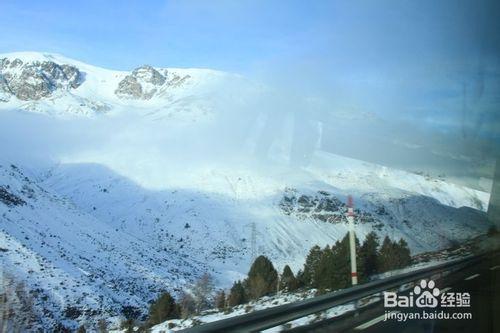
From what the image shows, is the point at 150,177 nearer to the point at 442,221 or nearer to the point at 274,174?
the point at 274,174

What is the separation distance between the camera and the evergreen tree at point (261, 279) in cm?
2459

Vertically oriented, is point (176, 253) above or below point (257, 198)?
below

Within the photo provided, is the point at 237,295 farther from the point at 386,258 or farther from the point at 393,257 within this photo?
the point at 386,258

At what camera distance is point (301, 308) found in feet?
26.8

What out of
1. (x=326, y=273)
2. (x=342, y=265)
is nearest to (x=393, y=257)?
(x=342, y=265)

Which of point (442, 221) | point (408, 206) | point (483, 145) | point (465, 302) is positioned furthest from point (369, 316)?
point (408, 206)

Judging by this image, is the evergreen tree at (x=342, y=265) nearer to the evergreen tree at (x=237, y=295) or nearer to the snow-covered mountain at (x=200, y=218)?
the snow-covered mountain at (x=200, y=218)

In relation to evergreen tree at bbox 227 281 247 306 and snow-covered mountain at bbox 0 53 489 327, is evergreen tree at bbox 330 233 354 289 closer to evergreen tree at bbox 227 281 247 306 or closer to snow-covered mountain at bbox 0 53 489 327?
snow-covered mountain at bbox 0 53 489 327

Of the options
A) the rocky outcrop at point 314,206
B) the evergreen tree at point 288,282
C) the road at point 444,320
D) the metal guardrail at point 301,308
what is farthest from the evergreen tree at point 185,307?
the rocky outcrop at point 314,206

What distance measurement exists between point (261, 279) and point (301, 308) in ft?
60.3

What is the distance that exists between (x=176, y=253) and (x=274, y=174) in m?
36.4

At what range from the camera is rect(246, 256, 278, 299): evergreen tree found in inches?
968

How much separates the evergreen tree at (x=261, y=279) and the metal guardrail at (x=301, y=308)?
13.8 m

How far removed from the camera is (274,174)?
5394 inches
